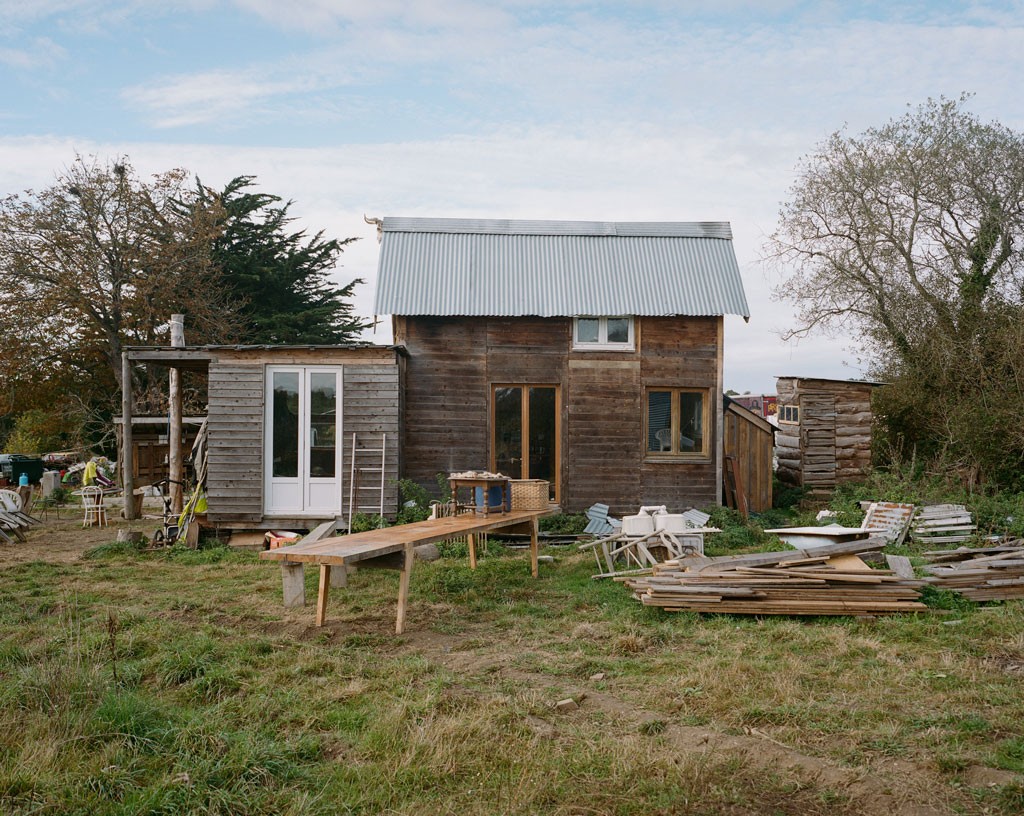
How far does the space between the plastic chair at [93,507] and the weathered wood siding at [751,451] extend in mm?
12025

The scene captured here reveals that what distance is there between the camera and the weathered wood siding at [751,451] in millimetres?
15625

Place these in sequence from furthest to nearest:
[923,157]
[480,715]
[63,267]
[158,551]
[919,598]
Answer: [63,267] → [923,157] → [158,551] → [919,598] → [480,715]

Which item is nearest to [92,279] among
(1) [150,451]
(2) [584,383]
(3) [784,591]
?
(1) [150,451]

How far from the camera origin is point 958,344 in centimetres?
1594

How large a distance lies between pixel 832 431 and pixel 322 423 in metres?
10.5

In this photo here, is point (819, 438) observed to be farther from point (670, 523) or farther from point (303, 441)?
point (303, 441)

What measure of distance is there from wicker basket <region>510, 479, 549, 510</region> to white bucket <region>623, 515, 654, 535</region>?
116 cm

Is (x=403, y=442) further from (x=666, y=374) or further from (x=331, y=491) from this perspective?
(x=666, y=374)

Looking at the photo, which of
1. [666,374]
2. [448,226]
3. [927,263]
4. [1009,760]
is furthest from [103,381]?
[1009,760]

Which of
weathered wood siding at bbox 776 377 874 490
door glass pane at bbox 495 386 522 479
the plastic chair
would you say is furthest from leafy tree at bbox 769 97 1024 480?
the plastic chair

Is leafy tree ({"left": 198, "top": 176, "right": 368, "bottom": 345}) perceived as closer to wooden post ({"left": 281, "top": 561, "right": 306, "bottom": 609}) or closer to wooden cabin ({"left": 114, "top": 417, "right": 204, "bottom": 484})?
wooden cabin ({"left": 114, "top": 417, "right": 204, "bottom": 484})

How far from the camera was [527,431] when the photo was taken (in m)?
14.8

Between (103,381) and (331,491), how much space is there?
635 inches

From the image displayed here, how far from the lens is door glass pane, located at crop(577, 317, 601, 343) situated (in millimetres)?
14945
